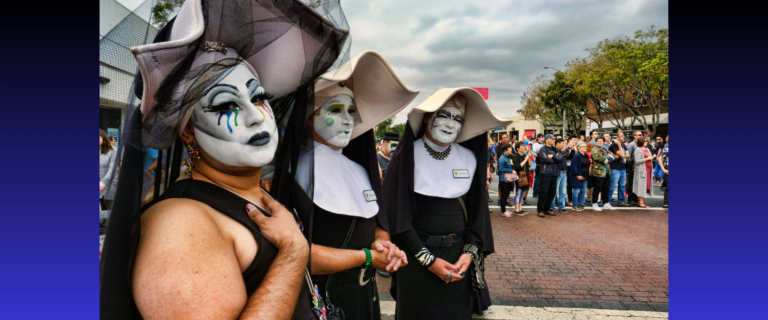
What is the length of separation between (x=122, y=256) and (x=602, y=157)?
10247mm

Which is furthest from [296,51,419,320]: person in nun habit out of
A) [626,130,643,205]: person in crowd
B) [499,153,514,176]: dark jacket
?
[626,130,643,205]: person in crowd

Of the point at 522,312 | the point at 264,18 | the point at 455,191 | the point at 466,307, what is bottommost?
the point at 522,312

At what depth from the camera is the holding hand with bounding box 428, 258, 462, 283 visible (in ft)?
8.61

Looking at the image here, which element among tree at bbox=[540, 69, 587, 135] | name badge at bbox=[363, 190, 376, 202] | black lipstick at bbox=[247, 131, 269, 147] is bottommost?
name badge at bbox=[363, 190, 376, 202]

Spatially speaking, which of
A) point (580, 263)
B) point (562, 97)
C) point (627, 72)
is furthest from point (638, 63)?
point (580, 263)

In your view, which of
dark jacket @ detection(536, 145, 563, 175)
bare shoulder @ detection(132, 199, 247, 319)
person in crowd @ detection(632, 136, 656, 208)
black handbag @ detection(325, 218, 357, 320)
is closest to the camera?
bare shoulder @ detection(132, 199, 247, 319)

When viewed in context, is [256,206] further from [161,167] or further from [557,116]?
[557,116]

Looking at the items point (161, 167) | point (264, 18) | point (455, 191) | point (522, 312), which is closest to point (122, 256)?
point (161, 167)

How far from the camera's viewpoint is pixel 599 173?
372 inches

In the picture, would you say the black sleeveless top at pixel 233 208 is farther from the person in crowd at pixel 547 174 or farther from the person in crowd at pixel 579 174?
the person in crowd at pixel 579 174

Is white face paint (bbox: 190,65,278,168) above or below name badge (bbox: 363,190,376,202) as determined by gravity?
above

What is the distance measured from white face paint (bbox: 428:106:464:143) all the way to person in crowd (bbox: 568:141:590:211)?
25.1 feet

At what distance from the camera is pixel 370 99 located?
2.43 m

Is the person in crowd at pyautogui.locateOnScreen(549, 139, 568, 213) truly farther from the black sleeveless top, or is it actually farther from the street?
the black sleeveless top
